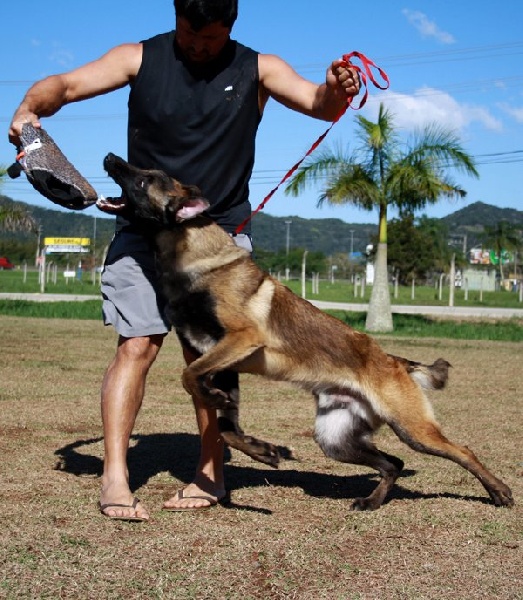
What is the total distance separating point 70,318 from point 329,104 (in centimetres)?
1969

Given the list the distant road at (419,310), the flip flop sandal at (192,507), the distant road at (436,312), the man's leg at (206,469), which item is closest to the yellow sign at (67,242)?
the distant road at (419,310)

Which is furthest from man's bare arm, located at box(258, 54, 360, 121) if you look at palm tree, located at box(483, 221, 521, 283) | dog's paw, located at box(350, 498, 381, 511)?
palm tree, located at box(483, 221, 521, 283)

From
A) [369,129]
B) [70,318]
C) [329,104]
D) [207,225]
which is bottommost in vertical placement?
[70,318]

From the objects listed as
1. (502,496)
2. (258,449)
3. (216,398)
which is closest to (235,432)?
(258,449)

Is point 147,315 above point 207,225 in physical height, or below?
below

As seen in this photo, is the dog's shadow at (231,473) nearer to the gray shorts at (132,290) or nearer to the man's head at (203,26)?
the gray shorts at (132,290)

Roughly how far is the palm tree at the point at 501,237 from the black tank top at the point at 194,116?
58665 mm

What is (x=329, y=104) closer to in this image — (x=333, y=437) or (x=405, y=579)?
(x=333, y=437)

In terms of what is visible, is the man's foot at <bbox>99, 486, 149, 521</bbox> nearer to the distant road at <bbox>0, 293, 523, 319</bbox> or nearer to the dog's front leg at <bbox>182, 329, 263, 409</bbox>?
the dog's front leg at <bbox>182, 329, 263, 409</bbox>

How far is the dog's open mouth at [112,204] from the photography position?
4.56 metres

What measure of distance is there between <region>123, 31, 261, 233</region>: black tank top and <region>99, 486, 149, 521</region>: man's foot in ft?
5.44

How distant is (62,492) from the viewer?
4766 millimetres

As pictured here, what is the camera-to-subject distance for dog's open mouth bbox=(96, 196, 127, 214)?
4559 mm

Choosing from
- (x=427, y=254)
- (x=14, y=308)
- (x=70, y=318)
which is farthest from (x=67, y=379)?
(x=427, y=254)
